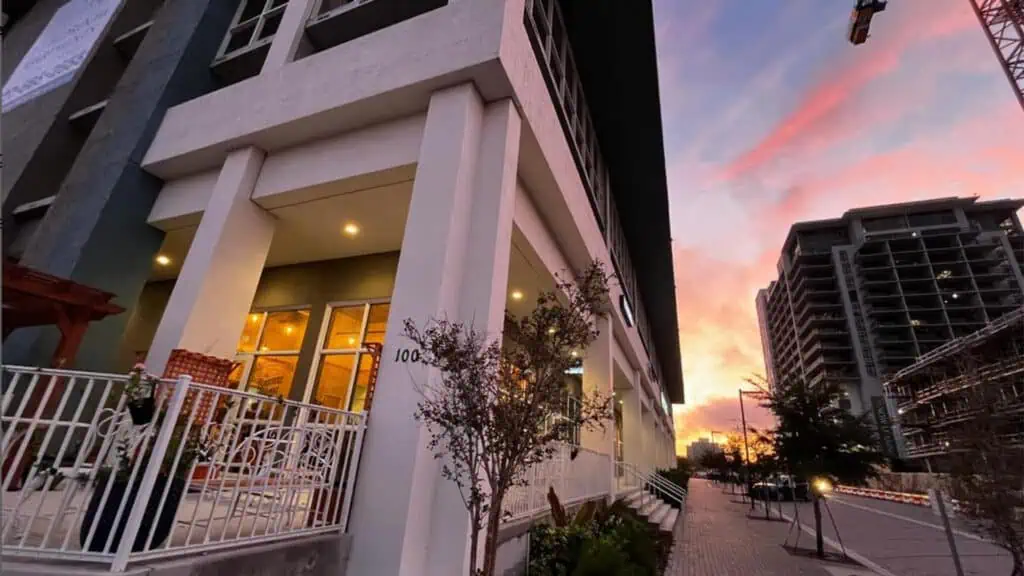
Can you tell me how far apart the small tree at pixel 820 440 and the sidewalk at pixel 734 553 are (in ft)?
4.28

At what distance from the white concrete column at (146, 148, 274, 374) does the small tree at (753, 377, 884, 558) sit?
1295 cm

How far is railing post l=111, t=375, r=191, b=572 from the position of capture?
9.51 ft

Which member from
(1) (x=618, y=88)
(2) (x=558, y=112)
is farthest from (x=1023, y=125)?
(2) (x=558, y=112)

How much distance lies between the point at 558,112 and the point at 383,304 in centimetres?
549

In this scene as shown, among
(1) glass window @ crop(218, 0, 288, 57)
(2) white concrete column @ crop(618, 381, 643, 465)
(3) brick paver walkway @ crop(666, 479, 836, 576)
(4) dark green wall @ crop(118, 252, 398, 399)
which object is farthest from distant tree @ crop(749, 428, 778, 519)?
(1) glass window @ crop(218, 0, 288, 57)

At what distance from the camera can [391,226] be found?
8.71m

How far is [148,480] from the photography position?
10.2ft

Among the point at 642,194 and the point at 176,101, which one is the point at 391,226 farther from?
the point at 642,194

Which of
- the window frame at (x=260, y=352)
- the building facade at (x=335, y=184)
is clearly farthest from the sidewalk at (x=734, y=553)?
the window frame at (x=260, y=352)

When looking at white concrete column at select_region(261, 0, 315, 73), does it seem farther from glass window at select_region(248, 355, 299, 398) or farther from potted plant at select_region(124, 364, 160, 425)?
potted plant at select_region(124, 364, 160, 425)

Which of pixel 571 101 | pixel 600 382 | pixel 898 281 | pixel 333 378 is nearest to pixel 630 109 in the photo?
pixel 571 101

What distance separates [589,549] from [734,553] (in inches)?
291

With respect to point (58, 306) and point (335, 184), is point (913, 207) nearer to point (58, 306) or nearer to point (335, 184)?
point (335, 184)

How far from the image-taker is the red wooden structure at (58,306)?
18.9ft
